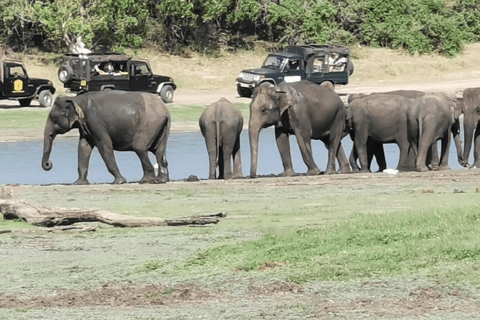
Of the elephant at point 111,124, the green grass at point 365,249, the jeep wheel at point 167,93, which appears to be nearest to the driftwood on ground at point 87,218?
the green grass at point 365,249

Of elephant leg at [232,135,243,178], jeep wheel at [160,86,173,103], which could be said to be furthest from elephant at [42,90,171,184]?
jeep wheel at [160,86,173,103]

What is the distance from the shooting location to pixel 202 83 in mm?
51188

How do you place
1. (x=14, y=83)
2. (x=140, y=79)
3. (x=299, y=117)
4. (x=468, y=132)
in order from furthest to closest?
(x=140, y=79)
(x=14, y=83)
(x=468, y=132)
(x=299, y=117)

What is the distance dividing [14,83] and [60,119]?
676 inches

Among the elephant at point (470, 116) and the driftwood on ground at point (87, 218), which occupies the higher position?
the driftwood on ground at point (87, 218)

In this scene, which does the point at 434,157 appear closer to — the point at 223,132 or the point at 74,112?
the point at 223,132

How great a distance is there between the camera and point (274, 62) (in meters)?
47.2

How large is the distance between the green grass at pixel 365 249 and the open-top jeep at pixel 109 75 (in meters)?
28.3

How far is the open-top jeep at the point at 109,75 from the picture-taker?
140 ft

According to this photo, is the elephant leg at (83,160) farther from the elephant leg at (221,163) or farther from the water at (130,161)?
the water at (130,161)

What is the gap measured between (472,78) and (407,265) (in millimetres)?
43915

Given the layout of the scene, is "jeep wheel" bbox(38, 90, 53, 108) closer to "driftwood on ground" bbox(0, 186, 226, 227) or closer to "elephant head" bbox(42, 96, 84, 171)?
"elephant head" bbox(42, 96, 84, 171)

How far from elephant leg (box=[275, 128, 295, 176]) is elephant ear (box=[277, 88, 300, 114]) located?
2.50 ft

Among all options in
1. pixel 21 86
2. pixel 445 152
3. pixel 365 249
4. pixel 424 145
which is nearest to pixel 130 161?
pixel 21 86
